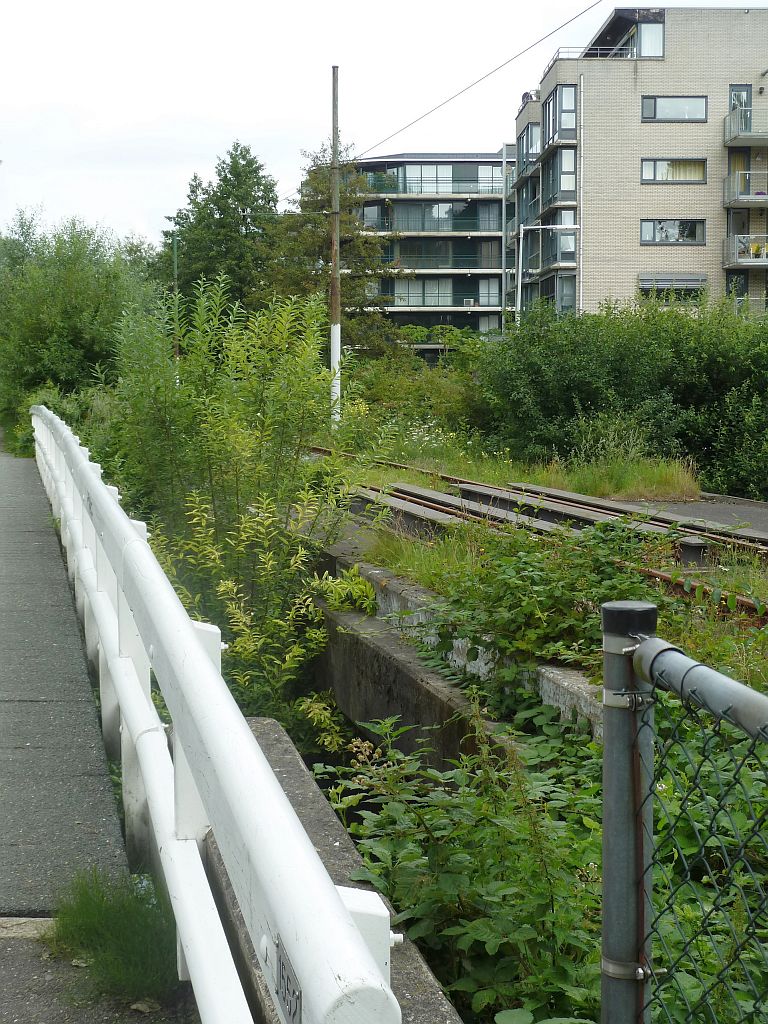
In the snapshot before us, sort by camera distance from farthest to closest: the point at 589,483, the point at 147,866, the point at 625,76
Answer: the point at 625,76
the point at 589,483
the point at 147,866

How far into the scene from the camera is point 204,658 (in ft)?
6.87

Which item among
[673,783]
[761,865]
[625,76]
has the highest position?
[625,76]

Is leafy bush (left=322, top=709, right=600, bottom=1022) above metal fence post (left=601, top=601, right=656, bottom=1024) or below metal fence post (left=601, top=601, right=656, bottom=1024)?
below

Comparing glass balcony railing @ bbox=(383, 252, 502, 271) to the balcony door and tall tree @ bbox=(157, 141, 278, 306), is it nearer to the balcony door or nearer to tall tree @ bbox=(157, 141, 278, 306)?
tall tree @ bbox=(157, 141, 278, 306)

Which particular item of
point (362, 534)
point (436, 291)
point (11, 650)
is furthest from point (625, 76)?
point (11, 650)

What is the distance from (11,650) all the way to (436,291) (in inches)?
3110

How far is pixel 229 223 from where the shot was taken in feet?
231

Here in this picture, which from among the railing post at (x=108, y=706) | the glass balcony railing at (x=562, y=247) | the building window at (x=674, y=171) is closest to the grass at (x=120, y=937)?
the railing post at (x=108, y=706)

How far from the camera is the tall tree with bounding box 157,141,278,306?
68.6 m

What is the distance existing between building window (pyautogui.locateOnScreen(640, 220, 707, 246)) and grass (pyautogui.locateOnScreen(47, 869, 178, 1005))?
53.8 meters

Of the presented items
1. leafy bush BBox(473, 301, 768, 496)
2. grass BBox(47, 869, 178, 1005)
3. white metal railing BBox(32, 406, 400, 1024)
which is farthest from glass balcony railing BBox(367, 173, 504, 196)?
grass BBox(47, 869, 178, 1005)

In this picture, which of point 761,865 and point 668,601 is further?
point 668,601

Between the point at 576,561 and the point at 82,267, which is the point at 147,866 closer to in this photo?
the point at 576,561

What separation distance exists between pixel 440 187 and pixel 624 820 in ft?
277
